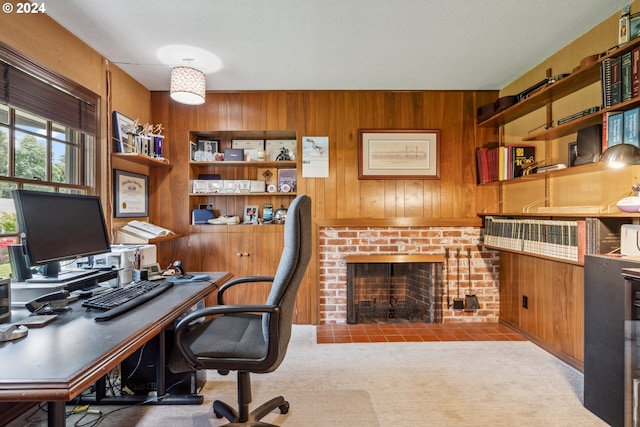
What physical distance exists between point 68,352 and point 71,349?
2 centimetres

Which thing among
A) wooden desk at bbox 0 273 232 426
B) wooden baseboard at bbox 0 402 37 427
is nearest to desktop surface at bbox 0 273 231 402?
wooden desk at bbox 0 273 232 426

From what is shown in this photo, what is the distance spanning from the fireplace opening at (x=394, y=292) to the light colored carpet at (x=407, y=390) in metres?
0.59

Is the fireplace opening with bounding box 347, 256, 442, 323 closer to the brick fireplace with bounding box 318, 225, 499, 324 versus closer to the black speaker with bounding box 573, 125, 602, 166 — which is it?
the brick fireplace with bounding box 318, 225, 499, 324

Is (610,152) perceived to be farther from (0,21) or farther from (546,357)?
(0,21)

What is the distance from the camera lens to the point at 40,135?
198cm

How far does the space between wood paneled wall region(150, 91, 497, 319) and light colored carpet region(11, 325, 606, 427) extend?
947 mm

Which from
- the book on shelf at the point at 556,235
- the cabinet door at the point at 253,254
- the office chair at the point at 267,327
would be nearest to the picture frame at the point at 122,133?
the cabinet door at the point at 253,254

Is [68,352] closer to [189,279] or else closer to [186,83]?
[189,279]

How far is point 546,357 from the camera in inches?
94.2

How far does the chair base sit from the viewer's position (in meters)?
1.50

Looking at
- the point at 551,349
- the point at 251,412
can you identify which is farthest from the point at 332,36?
the point at 551,349

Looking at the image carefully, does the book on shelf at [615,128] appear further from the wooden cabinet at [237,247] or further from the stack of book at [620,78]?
Result: the wooden cabinet at [237,247]

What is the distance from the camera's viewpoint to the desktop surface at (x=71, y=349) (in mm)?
804

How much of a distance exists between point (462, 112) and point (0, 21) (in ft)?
11.7
